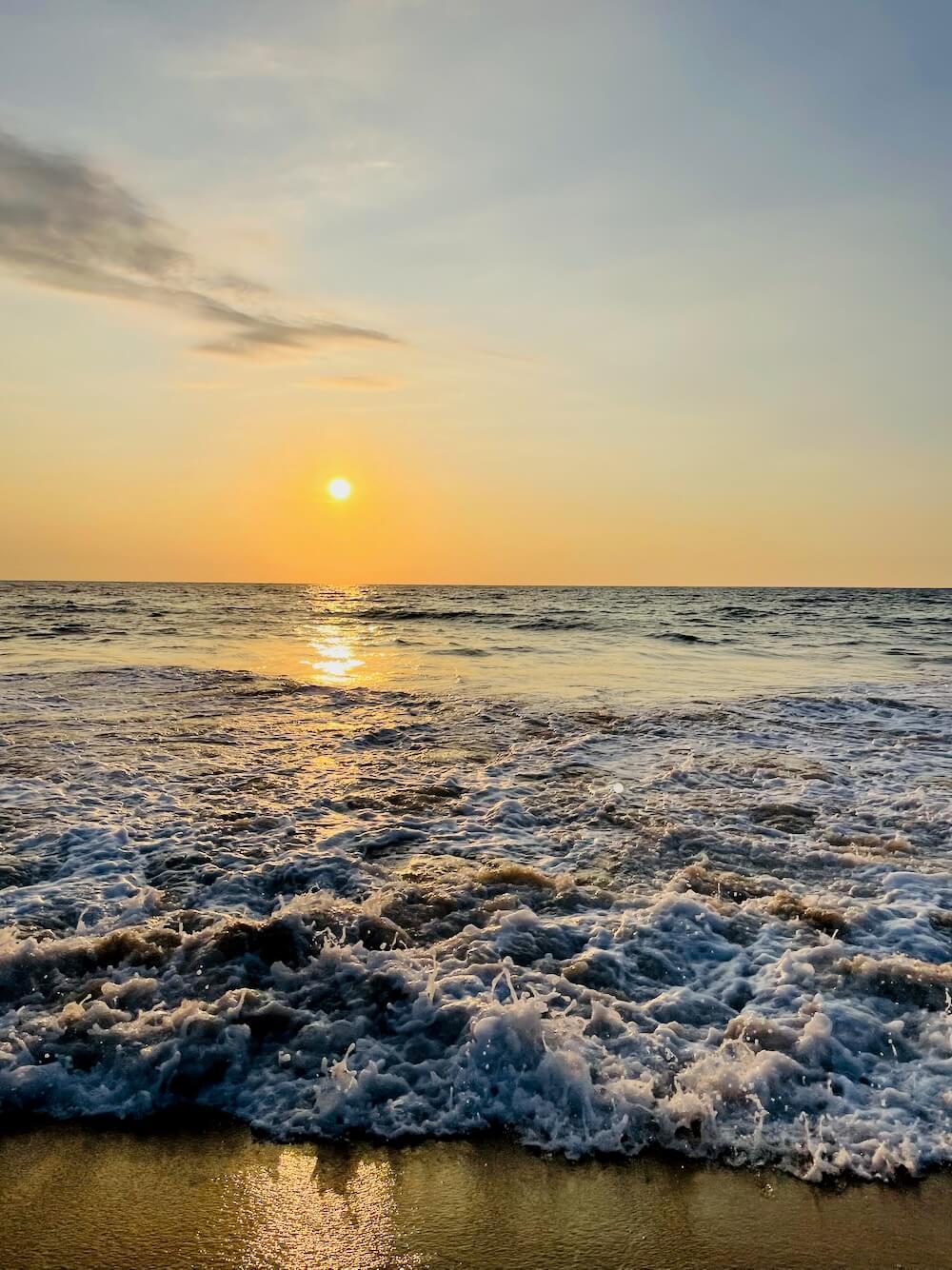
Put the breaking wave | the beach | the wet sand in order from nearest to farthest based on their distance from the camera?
the wet sand → the beach → the breaking wave

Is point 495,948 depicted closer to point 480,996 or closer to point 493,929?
point 493,929

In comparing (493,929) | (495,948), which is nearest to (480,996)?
(495,948)

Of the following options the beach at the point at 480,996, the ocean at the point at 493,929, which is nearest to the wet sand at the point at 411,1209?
the beach at the point at 480,996

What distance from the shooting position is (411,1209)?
3.06 metres

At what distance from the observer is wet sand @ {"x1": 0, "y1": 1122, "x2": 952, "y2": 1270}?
2.83m

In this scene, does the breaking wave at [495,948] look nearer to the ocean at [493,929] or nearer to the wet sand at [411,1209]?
the ocean at [493,929]

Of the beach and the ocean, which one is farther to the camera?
the ocean

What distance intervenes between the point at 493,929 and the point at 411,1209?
88.2 inches

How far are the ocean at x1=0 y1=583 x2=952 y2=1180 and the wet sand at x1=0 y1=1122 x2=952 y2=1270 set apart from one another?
0.51ft

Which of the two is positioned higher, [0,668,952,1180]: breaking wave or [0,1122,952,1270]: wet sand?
[0,668,952,1180]: breaking wave

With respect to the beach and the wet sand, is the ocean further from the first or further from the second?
the wet sand

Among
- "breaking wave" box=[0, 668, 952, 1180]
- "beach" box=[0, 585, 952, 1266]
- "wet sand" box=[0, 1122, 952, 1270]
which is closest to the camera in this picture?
"wet sand" box=[0, 1122, 952, 1270]

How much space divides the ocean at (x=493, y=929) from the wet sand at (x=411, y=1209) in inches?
6.1

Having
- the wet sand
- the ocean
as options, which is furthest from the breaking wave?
the wet sand
